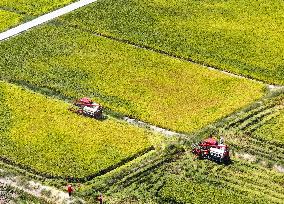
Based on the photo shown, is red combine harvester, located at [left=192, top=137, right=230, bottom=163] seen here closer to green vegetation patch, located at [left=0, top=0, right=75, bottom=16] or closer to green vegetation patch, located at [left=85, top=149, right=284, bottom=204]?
green vegetation patch, located at [left=85, top=149, right=284, bottom=204]

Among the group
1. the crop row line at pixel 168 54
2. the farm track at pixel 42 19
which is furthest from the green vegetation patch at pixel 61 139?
the farm track at pixel 42 19

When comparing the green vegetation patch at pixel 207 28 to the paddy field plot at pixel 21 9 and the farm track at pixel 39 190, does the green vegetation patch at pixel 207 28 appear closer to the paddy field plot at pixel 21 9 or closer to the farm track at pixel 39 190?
the paddy field plot at pixel 21 9

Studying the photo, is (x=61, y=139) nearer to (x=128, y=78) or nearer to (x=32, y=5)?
(x=128, y=78)

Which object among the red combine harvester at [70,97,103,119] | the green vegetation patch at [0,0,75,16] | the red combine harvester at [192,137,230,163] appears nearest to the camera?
the red combine harvester at [192,137,230,163]

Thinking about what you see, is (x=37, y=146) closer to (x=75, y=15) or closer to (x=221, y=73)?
(x=221, y=73)

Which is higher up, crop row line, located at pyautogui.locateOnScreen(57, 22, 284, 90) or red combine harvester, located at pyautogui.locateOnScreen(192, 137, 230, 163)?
crop row line, located at pyautogui.locateOnScreen(57, 22, 284, 90)

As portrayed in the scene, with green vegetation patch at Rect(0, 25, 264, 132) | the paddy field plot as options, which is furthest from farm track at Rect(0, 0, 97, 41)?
green vegetation patch at Rect(0, 25, 264, 132)
